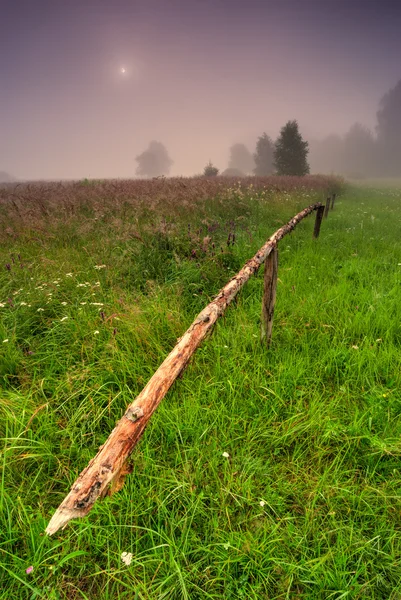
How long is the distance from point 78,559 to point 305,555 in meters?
1.19

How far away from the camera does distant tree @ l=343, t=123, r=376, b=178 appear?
3976 inches

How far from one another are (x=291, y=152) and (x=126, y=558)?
38.5 meters

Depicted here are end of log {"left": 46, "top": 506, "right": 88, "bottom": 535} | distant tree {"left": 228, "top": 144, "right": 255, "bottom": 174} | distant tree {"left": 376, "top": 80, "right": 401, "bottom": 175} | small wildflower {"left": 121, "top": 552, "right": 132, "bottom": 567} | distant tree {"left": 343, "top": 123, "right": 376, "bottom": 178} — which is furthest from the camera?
distant tree {"left": 228, "top": 144, "right": 255, "bottom": 174}

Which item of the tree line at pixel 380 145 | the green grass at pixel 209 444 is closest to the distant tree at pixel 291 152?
the green grass at pixel 209 444

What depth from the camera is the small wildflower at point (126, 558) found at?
4.62ft

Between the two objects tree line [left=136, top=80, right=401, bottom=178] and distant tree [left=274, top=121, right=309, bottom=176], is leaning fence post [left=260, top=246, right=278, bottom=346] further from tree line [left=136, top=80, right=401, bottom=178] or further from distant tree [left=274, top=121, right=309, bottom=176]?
tree line [left=136, top=80, right=401, bottom=178]

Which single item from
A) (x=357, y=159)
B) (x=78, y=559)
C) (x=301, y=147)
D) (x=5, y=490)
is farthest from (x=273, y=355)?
(x=357, y=159)

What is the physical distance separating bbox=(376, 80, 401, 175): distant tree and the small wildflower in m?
116

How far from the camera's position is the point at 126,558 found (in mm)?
1428

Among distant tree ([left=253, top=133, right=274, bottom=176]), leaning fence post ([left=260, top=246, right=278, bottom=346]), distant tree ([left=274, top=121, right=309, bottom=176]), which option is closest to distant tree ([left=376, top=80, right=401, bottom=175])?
distant tree ([left=253, top=133, right=274, bottom=176])

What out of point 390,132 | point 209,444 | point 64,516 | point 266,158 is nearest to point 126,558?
point 209,444

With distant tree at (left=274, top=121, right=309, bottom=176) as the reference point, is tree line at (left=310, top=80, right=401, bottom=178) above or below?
above

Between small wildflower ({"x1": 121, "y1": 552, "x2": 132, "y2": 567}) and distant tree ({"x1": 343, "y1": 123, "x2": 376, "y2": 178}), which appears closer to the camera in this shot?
small wildflower ({"x1": 121, "y1": 552, "x2": 132, "y2": 567})

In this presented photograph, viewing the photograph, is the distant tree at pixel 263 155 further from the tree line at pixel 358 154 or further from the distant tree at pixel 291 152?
the distant tree at pixel 291 152
